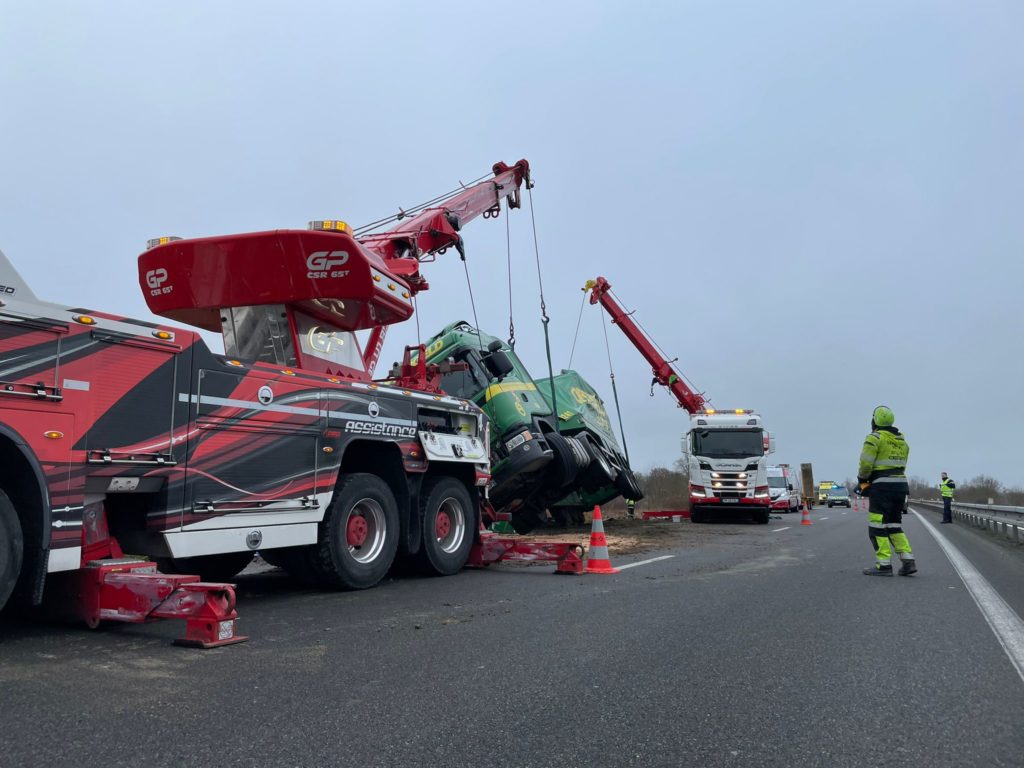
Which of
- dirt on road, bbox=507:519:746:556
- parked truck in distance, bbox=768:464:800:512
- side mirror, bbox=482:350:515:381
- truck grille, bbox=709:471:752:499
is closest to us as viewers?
side mirror, bbox=482:350:515:381

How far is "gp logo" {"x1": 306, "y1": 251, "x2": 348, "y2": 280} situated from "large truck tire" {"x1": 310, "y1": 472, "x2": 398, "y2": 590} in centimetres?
181

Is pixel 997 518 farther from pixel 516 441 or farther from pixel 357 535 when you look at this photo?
pixel 357 535

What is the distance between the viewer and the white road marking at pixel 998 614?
4.75 metres

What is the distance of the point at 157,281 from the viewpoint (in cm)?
750

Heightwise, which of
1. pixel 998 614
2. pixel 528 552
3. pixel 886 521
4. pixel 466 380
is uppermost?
pixel 466 380

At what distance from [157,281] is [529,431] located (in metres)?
5.60

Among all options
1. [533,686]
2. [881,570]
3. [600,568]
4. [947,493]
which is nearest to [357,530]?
[600,568]

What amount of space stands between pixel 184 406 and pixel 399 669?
239cm

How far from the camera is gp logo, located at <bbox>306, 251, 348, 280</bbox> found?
23.0 ft

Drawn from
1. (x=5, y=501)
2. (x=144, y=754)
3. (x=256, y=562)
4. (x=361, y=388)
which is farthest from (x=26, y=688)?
(x=256, y=562)

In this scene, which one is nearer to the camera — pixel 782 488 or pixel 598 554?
pixel 598 554

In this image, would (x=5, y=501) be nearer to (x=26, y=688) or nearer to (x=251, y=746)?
(x=26, y=688)

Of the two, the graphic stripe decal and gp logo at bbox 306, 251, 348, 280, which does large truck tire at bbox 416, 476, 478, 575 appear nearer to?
the graphic stripe decal

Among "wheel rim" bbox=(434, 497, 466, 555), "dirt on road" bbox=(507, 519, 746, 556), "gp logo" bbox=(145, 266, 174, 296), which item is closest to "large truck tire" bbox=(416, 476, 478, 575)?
"wheel rim" bbox=(434, 497, 466, 555)
